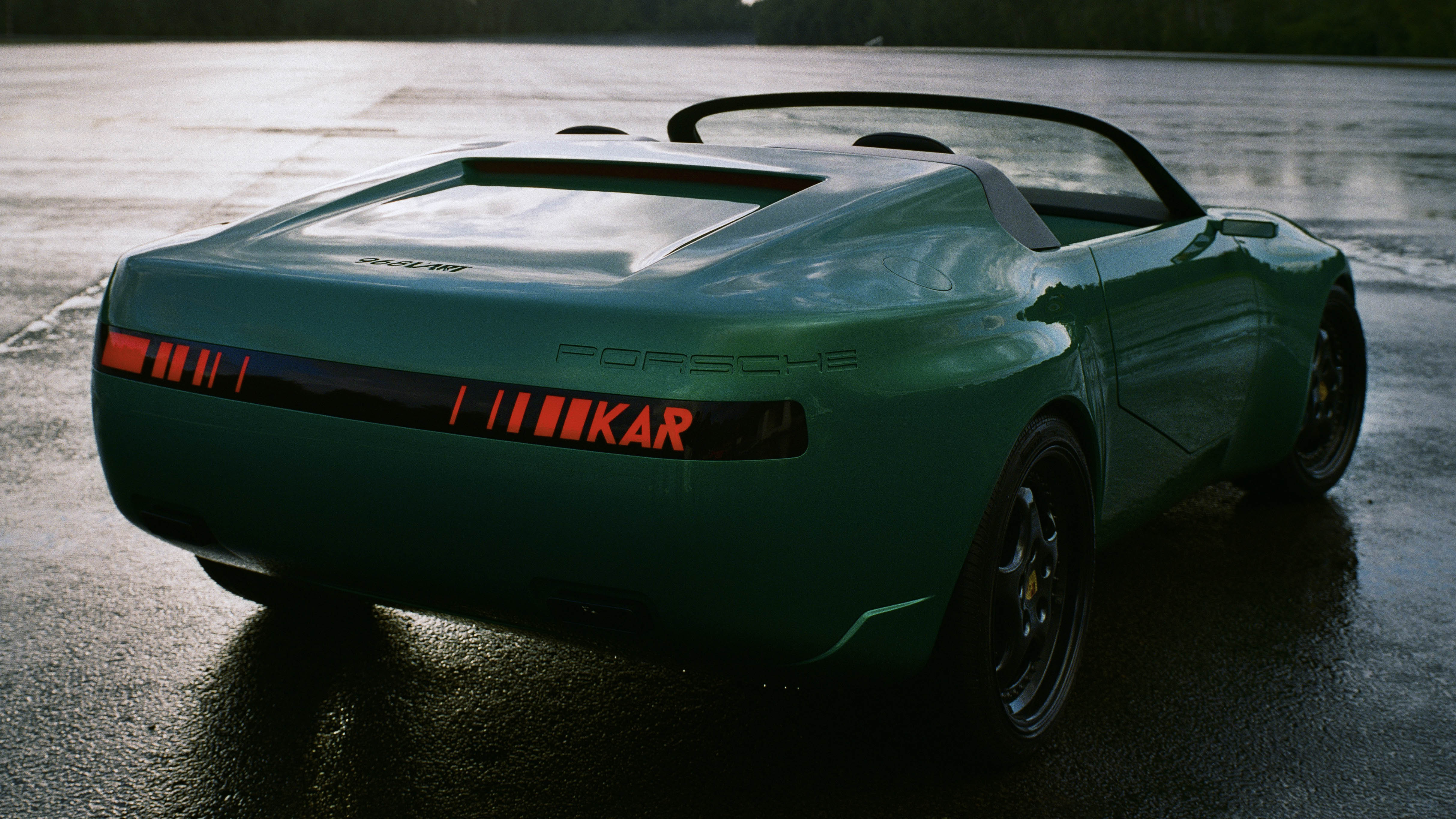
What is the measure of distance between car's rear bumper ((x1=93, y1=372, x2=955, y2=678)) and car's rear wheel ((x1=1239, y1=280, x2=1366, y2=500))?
2.30 m

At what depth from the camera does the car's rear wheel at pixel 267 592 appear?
2.91 meters

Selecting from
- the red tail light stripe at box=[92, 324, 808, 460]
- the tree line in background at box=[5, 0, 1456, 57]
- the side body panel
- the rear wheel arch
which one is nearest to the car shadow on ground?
the side body panel

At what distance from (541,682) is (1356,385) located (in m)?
2.93

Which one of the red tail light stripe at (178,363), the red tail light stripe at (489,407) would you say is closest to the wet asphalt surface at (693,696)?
the red tail light stripe at (489,407)

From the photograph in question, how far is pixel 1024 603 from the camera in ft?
8.48

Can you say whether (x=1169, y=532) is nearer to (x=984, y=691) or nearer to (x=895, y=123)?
(x=895, y=123)

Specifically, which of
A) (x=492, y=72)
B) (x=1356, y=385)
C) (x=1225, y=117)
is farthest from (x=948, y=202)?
(x=492, y=72)

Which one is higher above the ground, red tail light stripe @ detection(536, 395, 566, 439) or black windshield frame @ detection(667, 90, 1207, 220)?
black windshield frame @ detection(667, 90, 1207, 220)

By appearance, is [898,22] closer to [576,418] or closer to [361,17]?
[361,17]

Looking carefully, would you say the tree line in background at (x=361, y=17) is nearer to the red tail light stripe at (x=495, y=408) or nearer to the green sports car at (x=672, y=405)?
the green sports car at (x=672, y=405)

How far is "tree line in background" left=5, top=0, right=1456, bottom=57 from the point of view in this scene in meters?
66.6

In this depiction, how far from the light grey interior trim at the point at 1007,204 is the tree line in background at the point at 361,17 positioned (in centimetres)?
9896

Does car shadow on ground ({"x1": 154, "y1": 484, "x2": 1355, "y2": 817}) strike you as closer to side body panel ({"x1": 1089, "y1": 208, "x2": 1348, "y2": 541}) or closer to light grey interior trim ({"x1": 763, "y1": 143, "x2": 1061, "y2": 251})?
side body panel ({"x1": 1089, "y1": 208, "x2": 1348, "y2": 541})

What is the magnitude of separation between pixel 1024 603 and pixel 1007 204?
0.80m
